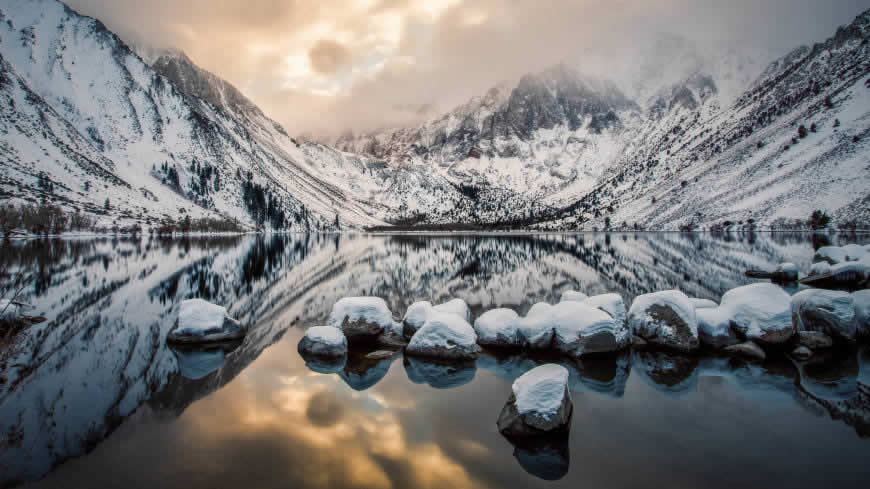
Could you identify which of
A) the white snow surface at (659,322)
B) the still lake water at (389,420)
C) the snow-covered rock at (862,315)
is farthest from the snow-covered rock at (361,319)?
the snow-covered rock at (862,315)

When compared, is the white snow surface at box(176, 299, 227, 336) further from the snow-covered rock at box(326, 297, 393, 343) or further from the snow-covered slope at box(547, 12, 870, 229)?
the snow-covered slope at box(547, 12, 870, 229)

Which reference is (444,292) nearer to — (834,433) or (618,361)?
(618,361)

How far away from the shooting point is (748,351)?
52.9 ft

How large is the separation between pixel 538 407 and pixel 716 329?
38.5 ft

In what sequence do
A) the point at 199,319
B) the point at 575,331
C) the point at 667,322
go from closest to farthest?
the point at 575,331, the point at 667,322, the point at 199,319

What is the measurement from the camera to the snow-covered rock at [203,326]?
60.2 ft

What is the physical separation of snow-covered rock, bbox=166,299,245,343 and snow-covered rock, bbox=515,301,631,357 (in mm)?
13366

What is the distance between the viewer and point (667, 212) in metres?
194

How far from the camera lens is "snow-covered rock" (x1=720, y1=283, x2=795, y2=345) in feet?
54.7

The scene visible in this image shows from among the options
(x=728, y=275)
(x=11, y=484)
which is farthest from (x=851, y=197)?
(x=11, y=484)

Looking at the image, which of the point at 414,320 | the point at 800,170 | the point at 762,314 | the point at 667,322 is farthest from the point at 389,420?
the point at 800,170

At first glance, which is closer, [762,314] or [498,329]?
[762,314]

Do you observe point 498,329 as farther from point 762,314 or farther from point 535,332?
point 762,314

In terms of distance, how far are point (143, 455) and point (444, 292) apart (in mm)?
25346
